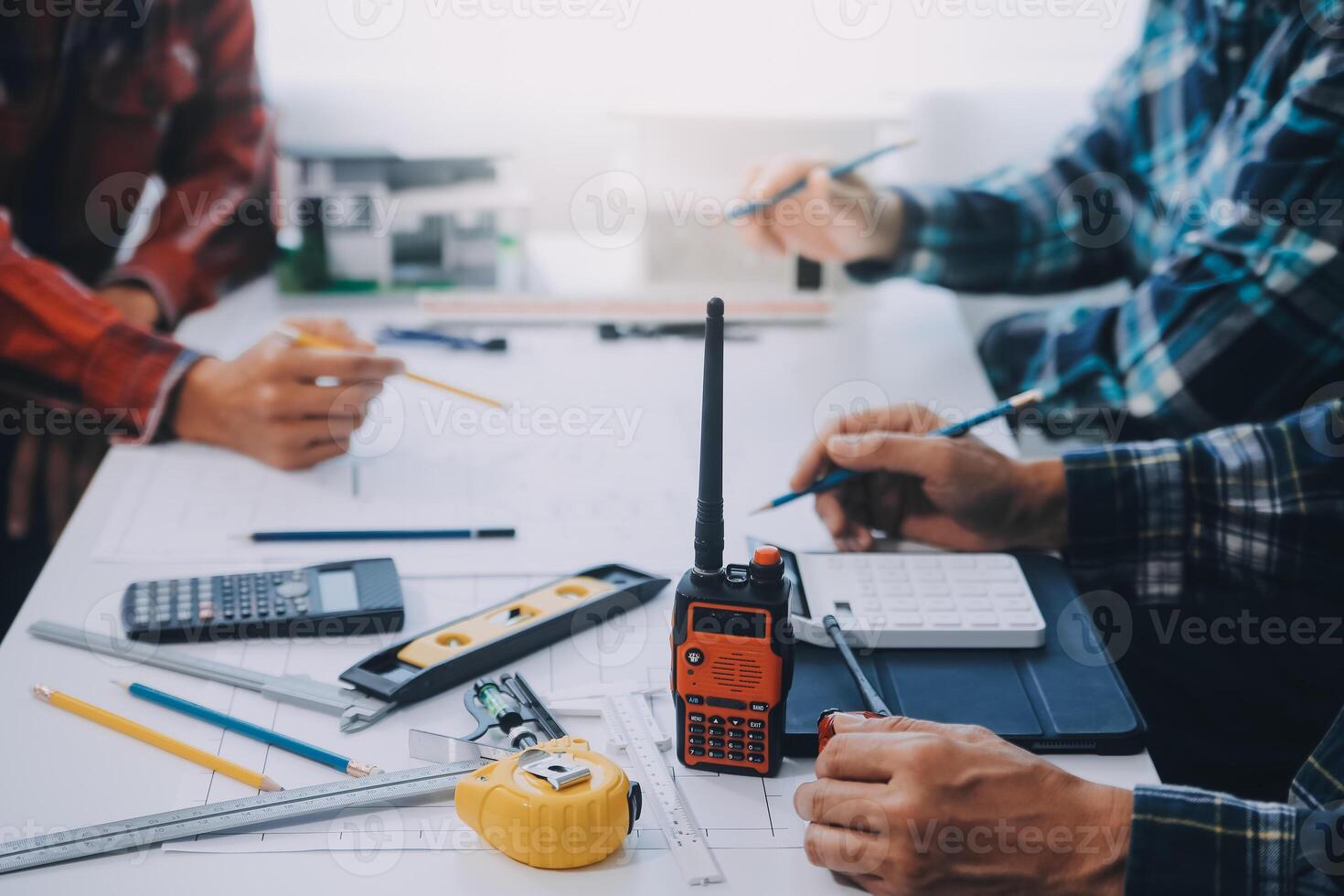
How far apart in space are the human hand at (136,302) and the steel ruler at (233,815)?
0.83 meters

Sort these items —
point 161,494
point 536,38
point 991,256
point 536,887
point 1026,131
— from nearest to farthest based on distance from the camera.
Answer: point 536,887, point 161,494, point 991,256, point 1026,131, point 536,38

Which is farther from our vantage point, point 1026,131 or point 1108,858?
point 1026,131

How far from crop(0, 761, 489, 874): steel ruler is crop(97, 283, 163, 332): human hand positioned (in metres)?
0.83

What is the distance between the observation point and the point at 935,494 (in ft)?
3.24

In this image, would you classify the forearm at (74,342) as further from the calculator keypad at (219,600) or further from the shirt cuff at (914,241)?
the shirt cuff at (914,241)

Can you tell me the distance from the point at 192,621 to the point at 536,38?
4.15ft

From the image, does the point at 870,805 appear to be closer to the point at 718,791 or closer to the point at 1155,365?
the point at 718,791

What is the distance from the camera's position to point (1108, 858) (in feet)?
2.23

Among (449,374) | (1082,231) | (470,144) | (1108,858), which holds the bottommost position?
(1108,858)

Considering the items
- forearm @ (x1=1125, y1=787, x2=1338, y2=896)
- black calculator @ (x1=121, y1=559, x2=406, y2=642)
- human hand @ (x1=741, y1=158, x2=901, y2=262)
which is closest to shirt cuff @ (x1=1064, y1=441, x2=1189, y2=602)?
forearm @ (x1=1125, y1=787, x2=1338, y2=896)

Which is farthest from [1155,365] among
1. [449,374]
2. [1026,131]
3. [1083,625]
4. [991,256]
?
[449,374]

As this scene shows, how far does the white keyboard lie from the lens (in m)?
0.83

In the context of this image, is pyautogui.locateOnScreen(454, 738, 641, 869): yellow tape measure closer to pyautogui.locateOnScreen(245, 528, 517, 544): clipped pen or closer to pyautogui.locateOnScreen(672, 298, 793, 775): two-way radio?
pyautogui.locateOnScreen(672, 298, 793, 775): two-way radio

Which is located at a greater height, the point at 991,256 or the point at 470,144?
the point at 470,144
